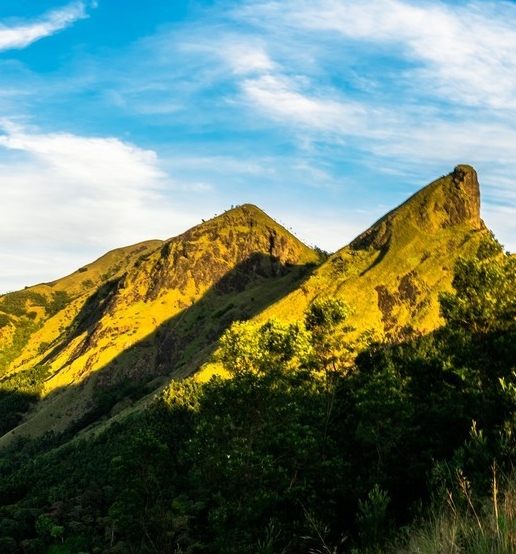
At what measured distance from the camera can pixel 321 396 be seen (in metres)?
42.1

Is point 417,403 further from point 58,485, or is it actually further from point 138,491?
point 58,485

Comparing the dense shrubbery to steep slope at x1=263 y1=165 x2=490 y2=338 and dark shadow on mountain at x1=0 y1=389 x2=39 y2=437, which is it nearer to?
steep slope at x1=263 y1=165 x2=490 y2=338

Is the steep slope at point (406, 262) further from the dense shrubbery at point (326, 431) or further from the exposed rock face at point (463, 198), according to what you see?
the dense shrubbery at point (326, 431)

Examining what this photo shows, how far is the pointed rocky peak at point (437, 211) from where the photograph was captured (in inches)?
5472

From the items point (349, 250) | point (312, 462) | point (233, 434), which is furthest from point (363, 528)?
point (349, 250)

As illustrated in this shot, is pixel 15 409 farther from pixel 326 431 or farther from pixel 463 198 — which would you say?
pixel 326 431

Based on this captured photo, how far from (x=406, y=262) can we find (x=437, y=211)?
20546mm

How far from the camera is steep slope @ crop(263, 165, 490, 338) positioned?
393ft

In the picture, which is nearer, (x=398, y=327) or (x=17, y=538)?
(x=17, y=538)

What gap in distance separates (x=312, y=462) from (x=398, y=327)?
8759cm

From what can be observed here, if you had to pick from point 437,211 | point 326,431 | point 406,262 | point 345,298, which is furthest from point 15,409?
point 326,431

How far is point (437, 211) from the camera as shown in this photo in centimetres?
14112

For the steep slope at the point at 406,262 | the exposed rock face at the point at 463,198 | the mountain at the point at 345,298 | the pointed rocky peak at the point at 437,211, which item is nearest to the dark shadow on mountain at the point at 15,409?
the mountain at the point at 345,298

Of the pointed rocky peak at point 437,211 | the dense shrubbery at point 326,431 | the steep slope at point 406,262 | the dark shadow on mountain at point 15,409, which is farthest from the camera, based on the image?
the dark shadow on mountain at point 15,409
